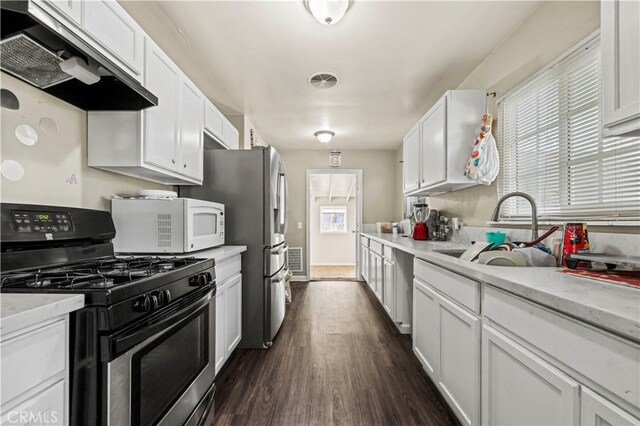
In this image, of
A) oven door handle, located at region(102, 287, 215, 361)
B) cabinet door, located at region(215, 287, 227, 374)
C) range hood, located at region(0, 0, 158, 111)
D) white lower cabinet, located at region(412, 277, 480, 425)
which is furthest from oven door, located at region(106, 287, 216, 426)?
white lower cabinet, located at region(412, 277, 480, 425)

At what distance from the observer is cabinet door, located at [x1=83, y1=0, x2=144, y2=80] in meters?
1.21

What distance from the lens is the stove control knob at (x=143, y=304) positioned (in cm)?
94

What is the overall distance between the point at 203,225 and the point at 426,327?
1687mm

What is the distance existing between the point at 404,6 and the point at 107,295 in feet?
6.90

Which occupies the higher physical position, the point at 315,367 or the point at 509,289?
the point at 509,289

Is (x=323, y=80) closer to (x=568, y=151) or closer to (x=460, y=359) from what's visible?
(x=568, y=151)

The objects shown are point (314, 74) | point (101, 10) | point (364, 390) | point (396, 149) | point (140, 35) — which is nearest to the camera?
point (101, 10)

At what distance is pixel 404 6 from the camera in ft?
5.71

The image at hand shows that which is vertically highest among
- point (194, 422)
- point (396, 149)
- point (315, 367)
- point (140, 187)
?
point (396, 149)

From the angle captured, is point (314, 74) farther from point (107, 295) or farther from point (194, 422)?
point (194, 422)

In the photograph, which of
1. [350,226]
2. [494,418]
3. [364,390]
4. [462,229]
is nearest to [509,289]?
[494,418]

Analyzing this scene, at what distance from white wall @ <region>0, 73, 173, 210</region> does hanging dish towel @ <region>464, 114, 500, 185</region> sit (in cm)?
248

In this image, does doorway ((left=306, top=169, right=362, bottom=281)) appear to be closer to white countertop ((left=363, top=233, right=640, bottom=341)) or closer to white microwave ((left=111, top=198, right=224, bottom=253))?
white microwave ((left=111, top=198, right=224, bottom=253))

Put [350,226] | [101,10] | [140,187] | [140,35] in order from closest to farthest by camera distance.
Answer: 1. [101,10]
2. [140,35]
3. [140,187]
4. [350,226]
